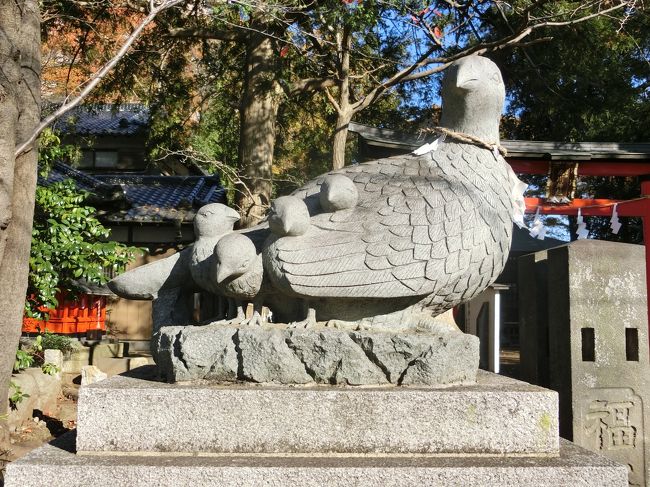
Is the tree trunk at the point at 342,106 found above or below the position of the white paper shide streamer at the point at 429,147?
above

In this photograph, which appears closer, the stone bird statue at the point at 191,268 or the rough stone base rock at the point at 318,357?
the rough stone base rock at the point at 318,357

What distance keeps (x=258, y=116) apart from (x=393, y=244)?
5887 millimetres

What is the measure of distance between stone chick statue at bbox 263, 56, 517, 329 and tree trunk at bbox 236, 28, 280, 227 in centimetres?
501

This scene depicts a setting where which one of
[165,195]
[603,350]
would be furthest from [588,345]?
[165,195]

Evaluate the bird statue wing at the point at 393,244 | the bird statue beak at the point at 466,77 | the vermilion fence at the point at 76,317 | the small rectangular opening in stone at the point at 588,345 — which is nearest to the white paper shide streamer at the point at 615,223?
the small rectangular opening in stone at the point at 588,345

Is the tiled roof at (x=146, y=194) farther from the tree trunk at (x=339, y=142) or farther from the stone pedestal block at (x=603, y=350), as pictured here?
the stone pedestal block at (x=603, y=350)

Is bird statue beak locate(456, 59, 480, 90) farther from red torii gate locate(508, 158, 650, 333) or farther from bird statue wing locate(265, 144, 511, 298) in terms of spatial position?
red torii gate locate(508, 158, 650, 333)

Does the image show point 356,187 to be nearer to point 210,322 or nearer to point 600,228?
point 210,322

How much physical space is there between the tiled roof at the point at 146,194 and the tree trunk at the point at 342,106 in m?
4.47

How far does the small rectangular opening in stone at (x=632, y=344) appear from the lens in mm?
5366

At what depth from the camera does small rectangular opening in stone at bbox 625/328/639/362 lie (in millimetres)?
5366

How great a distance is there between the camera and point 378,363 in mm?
2369

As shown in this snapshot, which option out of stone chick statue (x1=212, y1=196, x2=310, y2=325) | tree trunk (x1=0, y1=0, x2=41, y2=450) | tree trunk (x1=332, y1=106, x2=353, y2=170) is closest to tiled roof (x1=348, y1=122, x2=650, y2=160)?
tree trunk (x1=332, y1=106, x2=353, y2=170)

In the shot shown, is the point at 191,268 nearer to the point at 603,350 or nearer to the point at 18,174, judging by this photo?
the point at 18,174
